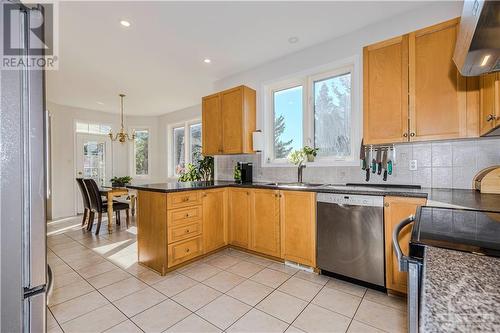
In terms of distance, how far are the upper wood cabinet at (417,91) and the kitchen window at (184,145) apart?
426 cm

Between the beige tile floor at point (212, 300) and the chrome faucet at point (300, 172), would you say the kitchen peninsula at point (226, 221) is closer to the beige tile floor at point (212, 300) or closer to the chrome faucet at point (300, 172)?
the beige tile floor at point (212, 300)

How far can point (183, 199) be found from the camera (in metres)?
2.56

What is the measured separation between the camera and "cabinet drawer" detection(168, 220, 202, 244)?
2436mm

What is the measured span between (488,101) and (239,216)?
100 inches

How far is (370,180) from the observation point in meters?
2.52

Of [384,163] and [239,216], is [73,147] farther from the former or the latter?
[384,163]

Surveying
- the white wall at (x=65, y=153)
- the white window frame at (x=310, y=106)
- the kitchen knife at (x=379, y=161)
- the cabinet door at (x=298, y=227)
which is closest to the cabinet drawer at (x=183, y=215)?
the cabinet door at (x=298, y=227)

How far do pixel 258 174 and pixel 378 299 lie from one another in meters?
2.14

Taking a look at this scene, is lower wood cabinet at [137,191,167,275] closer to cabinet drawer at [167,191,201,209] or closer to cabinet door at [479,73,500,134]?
Answer: cabinet drawer at [167,191,201,209]

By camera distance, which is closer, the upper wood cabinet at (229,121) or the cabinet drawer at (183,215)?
the cabinet drawer at (183,215)

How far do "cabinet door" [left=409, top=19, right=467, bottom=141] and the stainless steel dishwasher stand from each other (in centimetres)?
76

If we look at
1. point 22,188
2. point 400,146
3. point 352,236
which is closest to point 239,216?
point 352,236

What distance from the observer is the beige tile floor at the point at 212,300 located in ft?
5.44

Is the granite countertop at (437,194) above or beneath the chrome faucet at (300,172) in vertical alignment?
beneath
